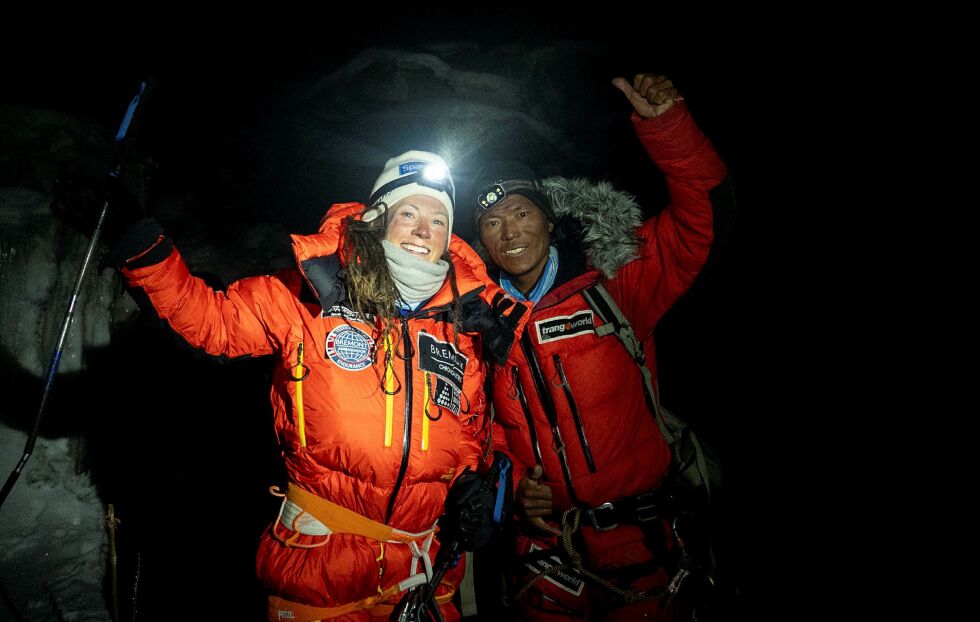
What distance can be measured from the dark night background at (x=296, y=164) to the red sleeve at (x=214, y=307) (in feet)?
5.98

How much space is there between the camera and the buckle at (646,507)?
2.71 m

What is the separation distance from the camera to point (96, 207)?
1.84 m

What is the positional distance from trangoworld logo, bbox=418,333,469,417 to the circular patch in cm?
28

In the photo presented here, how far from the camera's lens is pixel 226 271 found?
4.30m

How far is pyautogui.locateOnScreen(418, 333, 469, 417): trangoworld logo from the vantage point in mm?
2328

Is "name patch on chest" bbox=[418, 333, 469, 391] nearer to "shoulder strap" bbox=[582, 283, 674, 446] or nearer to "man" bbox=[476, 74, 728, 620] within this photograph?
"man" bbox=[476, 74, 728, 620]

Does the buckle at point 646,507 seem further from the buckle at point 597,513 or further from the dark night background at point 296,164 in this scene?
the dark night background at point 296,164

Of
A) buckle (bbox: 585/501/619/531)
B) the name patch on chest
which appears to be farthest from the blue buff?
buckle (bbox: 585/501/619/531)

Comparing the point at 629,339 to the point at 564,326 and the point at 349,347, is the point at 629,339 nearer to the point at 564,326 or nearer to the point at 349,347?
the point at 564,326

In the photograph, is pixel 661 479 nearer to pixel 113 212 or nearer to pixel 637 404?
pixel 637 404

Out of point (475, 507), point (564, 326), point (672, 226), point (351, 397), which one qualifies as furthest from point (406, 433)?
point (672, 226)

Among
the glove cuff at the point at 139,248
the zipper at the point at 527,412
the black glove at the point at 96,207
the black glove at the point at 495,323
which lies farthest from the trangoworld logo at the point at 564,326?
the black glove at the point at 96,207

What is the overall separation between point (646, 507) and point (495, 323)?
1493mm

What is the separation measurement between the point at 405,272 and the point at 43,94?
4.16 metres
